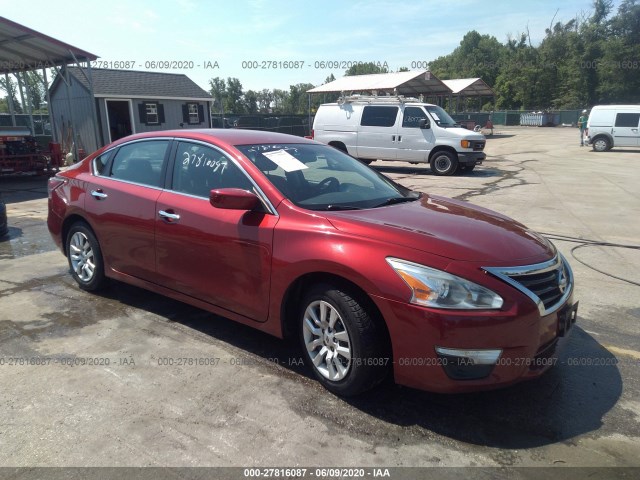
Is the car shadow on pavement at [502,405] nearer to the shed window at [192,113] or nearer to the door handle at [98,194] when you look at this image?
the door handle at [98,194]

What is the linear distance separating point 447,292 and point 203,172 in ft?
7.21

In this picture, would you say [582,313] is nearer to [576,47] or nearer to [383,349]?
[383,349]

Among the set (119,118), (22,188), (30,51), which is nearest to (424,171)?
(22,188)

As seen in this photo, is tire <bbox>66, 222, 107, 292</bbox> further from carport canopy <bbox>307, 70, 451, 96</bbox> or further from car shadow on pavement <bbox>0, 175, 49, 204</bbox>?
carport canopy <bbox>307, 70, 451, 96</bbox>

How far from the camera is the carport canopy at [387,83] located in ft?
93.4

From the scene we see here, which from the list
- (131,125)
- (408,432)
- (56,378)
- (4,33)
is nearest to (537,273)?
(408,432)

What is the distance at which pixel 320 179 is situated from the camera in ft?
12.6

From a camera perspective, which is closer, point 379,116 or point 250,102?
point 379,116

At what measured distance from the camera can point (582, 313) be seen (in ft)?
14.5

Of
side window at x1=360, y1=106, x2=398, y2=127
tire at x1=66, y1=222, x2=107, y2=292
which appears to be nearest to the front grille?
→ tire at x1=66, y1=222, x2=107, y2=292

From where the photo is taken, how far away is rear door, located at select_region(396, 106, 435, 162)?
14953 millimetres

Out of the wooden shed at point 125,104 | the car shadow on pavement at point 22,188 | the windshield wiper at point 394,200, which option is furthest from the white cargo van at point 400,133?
the wooden shed at point 125,104

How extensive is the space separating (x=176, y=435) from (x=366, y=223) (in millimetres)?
1668

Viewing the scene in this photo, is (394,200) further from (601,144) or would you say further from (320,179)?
(601,144)
